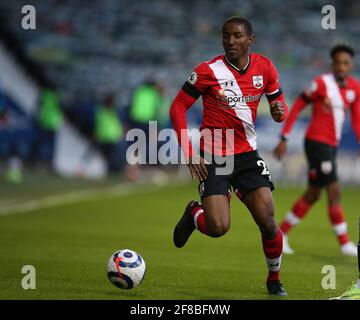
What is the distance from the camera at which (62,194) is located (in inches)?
688

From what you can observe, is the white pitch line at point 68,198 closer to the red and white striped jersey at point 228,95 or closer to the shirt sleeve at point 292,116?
the shirt sleeve at point 292,116

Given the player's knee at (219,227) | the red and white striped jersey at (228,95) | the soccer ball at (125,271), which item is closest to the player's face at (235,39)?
the red and white striped jersey at (228,95)

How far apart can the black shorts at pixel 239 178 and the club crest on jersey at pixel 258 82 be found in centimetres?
56

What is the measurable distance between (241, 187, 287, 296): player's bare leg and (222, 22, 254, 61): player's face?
1.10 meters

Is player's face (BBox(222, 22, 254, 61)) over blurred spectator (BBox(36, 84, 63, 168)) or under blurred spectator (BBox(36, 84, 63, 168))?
under

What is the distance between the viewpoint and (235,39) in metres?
7.32

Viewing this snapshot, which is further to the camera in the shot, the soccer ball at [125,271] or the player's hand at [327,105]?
the player's hand at [327,105]

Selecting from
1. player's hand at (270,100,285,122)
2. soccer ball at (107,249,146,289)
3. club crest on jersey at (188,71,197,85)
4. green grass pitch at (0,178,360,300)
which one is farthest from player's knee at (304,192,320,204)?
soccer ball at (107,249,146,289)

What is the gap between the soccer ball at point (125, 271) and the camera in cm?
726

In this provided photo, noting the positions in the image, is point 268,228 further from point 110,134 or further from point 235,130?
point 110,134

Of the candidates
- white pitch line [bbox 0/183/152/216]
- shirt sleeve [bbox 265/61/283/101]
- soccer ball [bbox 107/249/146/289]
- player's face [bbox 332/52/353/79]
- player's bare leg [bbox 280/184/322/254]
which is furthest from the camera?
white pitch line [bbox 0/183/152/216]

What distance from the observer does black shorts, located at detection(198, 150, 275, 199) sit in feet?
24.5

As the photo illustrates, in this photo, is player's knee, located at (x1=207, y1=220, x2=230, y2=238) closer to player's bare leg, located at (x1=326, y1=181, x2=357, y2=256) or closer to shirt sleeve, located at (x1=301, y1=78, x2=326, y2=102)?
player's bare leg, located at (x1=326, y1=181, x2=357, y2=256)

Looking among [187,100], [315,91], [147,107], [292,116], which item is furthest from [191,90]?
[147,107]
